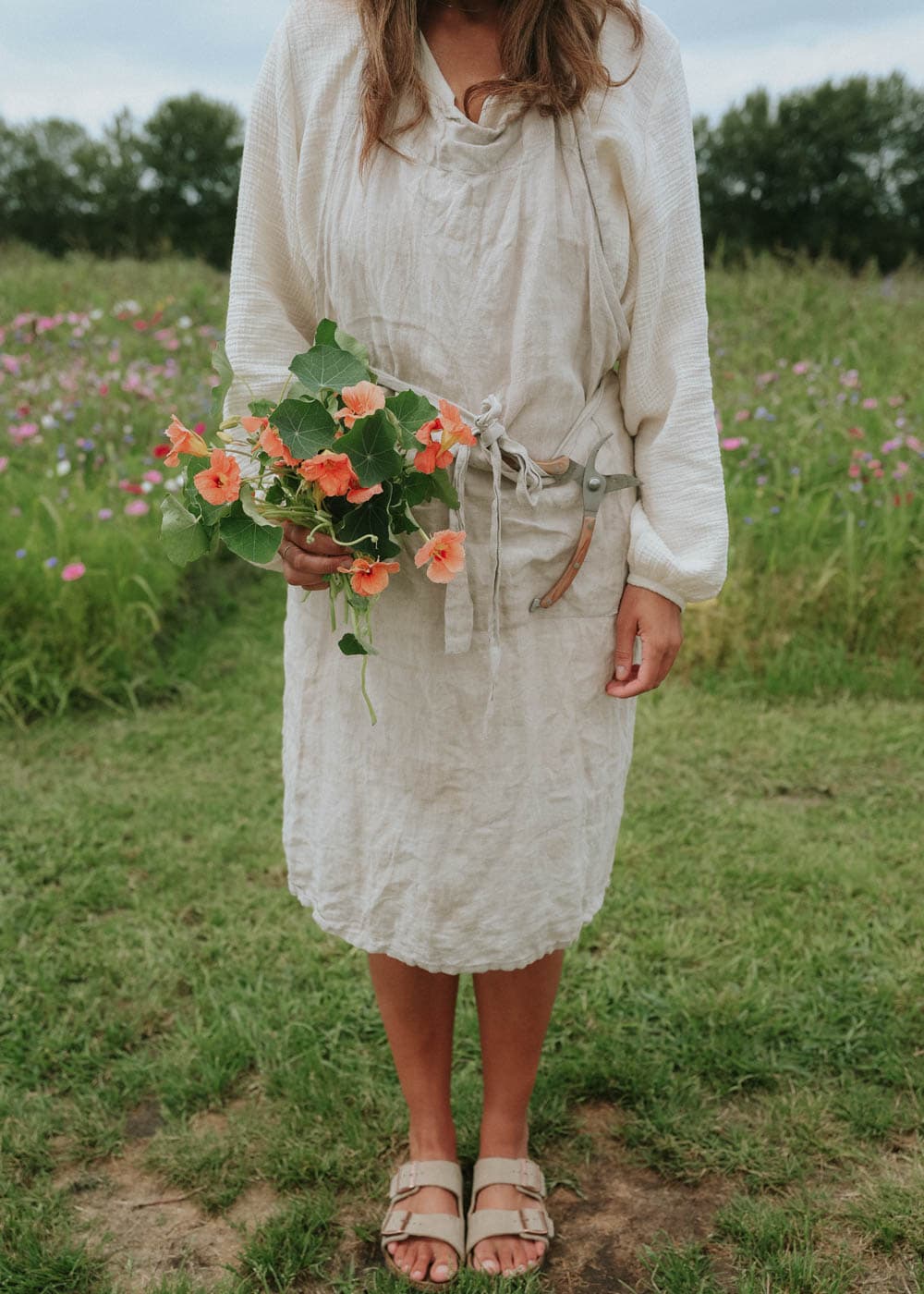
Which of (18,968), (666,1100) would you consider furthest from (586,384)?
(18,968)

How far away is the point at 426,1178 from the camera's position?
182 centimetres

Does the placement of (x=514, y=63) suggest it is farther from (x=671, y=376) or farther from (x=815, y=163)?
(x=815, y=163)

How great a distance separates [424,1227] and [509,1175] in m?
0.16

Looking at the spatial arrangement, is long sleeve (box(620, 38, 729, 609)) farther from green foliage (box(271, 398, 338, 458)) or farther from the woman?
green foliage (box(271, 398, 338, 458))

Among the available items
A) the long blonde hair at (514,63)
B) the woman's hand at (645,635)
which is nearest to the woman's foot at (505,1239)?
the woman's hand at (645,635)

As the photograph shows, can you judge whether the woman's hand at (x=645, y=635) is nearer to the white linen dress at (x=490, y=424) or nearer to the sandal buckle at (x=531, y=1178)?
the white linen dress at (x=490, y=424)

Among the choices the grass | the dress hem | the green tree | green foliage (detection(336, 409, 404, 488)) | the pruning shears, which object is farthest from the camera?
the green tree

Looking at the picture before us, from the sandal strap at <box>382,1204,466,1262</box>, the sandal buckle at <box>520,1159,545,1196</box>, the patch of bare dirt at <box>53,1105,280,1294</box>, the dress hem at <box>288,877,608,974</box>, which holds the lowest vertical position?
the patch of bare dirt at <box>53,1105,280,1294</box>

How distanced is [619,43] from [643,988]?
5.80 ft

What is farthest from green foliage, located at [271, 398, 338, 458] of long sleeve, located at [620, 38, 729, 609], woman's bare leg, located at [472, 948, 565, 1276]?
woman's bare leg, located at [472, 948, 565, 1276]

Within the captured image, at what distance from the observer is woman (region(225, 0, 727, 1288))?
1392 millimetres

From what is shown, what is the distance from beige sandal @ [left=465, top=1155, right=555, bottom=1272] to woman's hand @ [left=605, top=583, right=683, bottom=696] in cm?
85

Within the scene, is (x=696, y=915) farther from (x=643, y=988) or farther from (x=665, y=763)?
(x=665, y=763)

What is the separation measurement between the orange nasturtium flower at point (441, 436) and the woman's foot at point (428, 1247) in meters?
1.17
